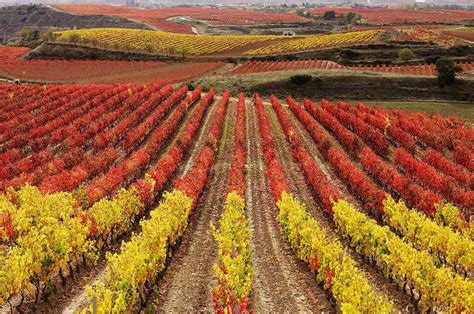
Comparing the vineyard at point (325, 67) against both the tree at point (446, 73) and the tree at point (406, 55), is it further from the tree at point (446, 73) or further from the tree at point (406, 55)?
the tree at point (446, 73)

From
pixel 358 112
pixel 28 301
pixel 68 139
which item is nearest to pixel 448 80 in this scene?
pixel 358 112

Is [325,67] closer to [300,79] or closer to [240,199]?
[300,79]

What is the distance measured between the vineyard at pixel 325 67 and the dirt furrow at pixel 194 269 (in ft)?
202

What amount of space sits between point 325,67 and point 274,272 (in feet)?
241

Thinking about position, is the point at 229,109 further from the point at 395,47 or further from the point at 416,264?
the point at 395,47

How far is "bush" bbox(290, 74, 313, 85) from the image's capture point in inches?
2675

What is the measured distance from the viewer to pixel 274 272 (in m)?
18.3

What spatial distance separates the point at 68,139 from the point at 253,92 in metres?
36.8

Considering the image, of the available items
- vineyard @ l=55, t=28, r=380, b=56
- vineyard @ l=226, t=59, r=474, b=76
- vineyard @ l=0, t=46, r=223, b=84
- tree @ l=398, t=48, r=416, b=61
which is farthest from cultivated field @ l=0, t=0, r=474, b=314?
vineyard @ l=55, t=28, r=380, b=56

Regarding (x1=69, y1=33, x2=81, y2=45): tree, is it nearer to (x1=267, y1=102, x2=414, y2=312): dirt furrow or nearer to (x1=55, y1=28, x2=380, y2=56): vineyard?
(x1=55, y1=28, x2=380, y2=56): vineyard

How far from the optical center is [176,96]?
185 feet

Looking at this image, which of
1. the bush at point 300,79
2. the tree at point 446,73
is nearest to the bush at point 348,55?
the tree at point 446,73

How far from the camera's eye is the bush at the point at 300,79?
67.9 meters

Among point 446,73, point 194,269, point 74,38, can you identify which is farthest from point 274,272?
point 74,38
